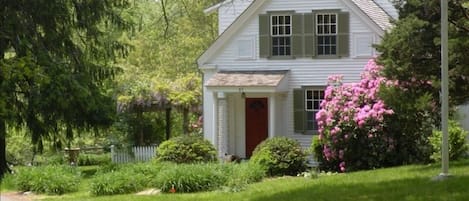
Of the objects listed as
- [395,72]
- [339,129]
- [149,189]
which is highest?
[395,72]

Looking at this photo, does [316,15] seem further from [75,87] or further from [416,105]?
[416,105]

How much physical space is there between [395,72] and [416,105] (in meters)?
0.90

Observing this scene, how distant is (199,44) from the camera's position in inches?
1431

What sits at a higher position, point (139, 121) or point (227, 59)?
point (227, 59)

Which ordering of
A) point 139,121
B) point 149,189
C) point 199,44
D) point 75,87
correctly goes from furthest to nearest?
1. point 199,44
2. point 139,121
3. point 75,87
4. point 149,189

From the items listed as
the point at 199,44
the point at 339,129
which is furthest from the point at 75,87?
the point at 199,44

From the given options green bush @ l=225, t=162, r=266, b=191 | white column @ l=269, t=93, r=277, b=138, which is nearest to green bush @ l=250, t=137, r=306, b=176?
green bush @ l=225, t=162, r=266, b=191

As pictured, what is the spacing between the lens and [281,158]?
16922 millimetres

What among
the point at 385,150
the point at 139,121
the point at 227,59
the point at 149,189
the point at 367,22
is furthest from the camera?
the point at 139,121

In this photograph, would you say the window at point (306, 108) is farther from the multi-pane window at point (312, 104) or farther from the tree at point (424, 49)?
the tree at point (424, 49)

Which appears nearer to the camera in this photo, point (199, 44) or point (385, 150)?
point (385, 150)

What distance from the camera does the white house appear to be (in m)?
21.9

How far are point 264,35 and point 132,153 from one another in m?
7.22

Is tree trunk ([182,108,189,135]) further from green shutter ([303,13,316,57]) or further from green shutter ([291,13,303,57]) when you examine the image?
green shutter ([303,13,316,57])
